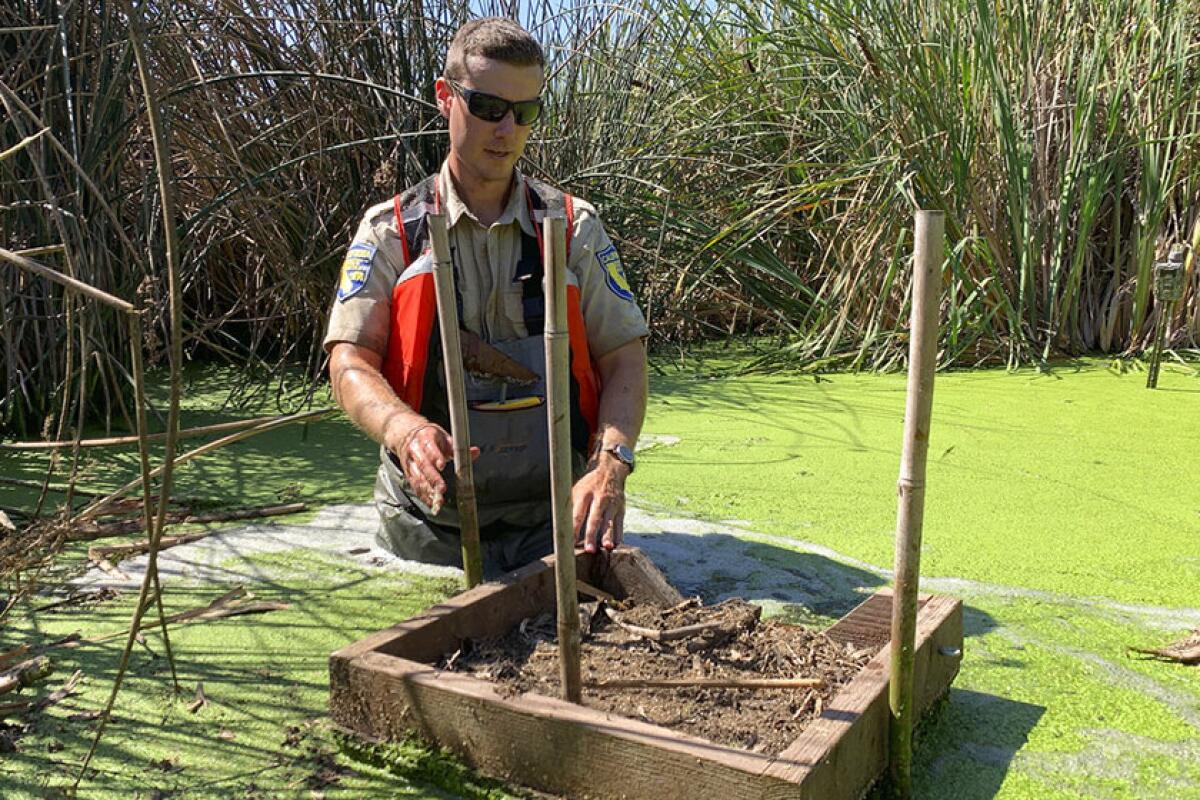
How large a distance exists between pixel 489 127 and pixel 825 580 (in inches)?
40.7

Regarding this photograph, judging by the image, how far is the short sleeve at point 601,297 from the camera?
2.37 m

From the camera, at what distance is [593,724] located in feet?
Answer: 4.68

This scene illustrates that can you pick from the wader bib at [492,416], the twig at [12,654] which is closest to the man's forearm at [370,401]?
the wader bib at [492,416]

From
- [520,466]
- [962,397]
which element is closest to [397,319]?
[520,466]

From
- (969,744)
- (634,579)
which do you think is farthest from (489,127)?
(969,744)

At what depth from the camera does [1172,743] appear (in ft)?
5.50

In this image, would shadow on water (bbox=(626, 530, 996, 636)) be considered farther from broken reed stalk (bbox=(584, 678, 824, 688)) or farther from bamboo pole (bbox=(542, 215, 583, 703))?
bamboo pole (bbox=(542, 215, 583, 703))

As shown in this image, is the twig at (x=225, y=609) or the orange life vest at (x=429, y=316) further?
the orange life vest at (x=429, y=316)

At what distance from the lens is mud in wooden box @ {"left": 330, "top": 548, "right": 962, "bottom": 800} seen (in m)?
1.35

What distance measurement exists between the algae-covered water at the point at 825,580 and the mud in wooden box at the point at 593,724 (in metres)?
0.05

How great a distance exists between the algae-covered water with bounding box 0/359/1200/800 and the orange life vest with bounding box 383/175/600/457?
348mm

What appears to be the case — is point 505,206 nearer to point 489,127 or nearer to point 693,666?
point 489,127

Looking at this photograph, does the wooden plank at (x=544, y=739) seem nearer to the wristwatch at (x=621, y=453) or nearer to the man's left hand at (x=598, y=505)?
the man's left hand at (x=598, y=505)

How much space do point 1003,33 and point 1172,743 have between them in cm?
365
